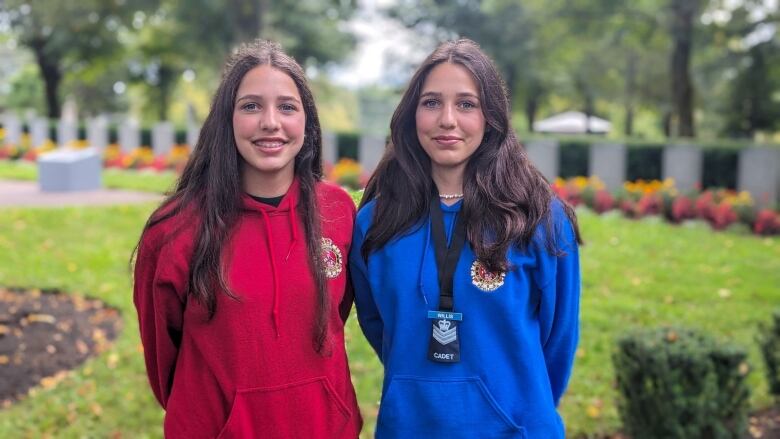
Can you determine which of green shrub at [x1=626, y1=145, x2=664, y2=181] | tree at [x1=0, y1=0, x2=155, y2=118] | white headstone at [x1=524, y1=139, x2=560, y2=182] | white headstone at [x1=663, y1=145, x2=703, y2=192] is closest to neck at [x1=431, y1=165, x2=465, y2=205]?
white headstone at [x1=524, y1=139, x2=560, y2=182]

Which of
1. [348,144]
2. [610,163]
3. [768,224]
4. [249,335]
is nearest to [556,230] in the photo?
[249,335]

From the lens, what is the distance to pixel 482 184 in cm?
225

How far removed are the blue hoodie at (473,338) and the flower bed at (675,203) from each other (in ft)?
25.8

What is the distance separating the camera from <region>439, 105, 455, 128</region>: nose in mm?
2215

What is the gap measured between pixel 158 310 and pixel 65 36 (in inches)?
1041

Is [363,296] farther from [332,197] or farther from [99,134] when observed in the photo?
[99,134]

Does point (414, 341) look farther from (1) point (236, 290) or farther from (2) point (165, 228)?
(2) point (165, 228)

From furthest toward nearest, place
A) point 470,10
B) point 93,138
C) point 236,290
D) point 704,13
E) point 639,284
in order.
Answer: point 470,10 < point 93,138 < point 704,13 < point 639,284 < point 236,290

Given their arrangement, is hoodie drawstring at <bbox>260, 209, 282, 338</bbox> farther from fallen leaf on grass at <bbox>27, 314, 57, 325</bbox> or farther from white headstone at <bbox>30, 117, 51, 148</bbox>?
white headstone at <bbox>30, 117, 51, 148</bbox>

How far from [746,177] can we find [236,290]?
1103cm

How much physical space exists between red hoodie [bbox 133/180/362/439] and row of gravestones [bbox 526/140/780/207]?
363 inches

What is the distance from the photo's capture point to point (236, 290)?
2102 millimetres

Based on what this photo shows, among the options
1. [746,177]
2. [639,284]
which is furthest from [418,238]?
[746,177]

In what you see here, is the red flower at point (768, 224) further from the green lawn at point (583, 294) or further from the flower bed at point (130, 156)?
the flower bed at point (130, 156)
